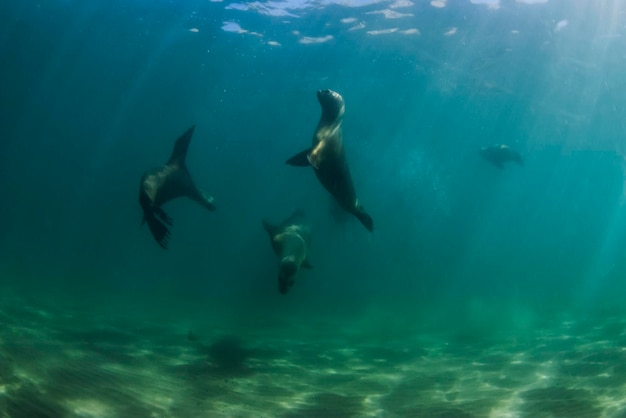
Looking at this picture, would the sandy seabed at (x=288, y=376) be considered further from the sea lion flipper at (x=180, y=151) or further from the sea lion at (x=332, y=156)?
the sea lion flipper at (x=180, y=151)

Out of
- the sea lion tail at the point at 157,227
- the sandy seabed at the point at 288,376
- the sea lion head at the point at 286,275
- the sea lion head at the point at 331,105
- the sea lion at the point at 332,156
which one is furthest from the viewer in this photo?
the sea lion tail at the point at 157,227

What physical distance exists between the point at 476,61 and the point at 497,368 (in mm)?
23338

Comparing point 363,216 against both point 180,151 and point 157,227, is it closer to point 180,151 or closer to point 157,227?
point 157,227

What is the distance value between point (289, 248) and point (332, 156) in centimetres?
182

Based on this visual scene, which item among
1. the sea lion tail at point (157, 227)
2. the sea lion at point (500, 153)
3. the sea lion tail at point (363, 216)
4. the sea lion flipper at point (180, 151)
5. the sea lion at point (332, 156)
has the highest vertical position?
the sea lion at point (500, 153)

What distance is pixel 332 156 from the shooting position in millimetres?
4969

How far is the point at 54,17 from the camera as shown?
2756 centimetres

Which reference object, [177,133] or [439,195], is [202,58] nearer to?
[177,133]

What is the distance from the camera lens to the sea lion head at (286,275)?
5141 mm

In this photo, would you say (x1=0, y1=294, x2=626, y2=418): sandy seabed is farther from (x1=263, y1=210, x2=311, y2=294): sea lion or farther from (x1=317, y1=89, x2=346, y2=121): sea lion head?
(x1=317, y1=89, x2=346, y2=121): sea lion head

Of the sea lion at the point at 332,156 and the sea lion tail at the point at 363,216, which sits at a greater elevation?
the sea lion at the point at 332,156

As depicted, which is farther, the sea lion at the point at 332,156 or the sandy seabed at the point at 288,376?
the sea lion at the point at 332,156

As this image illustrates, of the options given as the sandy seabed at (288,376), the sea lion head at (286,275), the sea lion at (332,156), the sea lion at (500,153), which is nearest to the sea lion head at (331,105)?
the sea lion at (332,156)

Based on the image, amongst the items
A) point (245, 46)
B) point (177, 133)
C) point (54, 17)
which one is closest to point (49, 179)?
point (177, 133)
